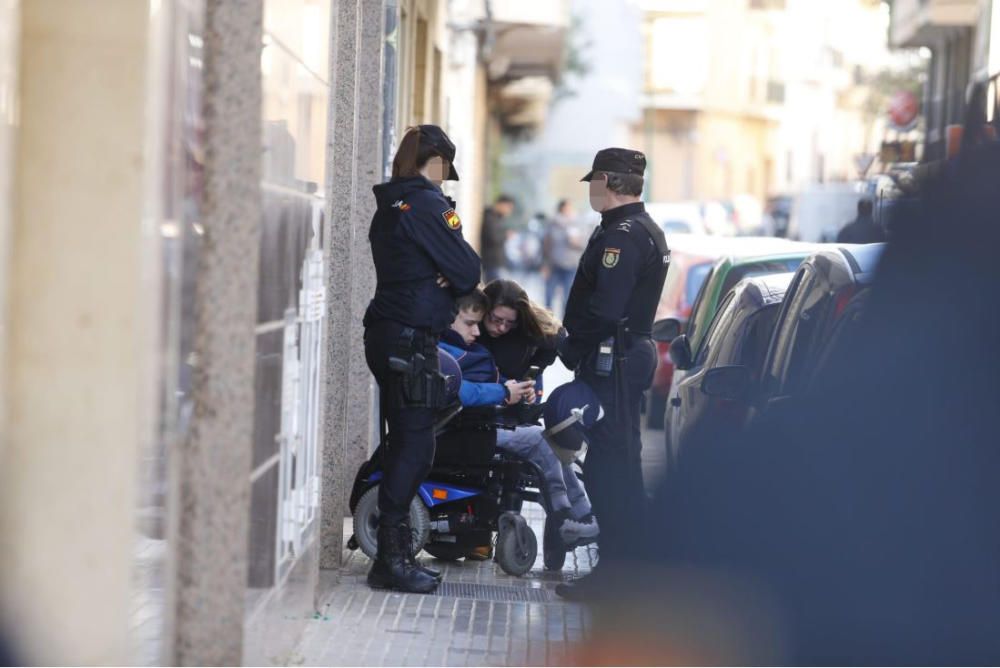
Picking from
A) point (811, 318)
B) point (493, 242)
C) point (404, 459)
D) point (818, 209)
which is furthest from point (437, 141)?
point (493, 242)

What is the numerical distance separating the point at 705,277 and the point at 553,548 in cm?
482

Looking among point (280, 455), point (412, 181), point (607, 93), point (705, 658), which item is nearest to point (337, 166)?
point (412, 181)

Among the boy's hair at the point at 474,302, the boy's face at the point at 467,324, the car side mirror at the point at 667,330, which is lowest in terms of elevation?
the car side mirror at the point at 667,330

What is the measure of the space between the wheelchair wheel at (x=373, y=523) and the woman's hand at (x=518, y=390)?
621 mm

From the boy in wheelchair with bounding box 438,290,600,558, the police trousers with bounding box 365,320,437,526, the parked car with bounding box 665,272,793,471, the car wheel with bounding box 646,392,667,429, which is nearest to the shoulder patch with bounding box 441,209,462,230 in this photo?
the police trousers with bounding box 365,320,437,526

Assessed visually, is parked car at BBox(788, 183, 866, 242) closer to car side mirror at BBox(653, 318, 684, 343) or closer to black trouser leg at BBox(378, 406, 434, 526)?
car side mirror at BBox(653, 318, 684, 343)

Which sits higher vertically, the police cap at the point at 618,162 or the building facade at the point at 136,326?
the police cap at the point at 618,162

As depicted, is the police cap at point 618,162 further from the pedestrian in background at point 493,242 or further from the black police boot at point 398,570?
the pedestrian in background at point 493,242

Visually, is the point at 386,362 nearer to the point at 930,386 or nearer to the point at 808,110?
the point at 930,386

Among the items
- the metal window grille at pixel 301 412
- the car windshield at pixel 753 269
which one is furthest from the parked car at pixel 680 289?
the metal window grille at pixel 301 412

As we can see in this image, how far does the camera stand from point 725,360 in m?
8.52

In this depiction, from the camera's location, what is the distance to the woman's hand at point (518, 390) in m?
7.83

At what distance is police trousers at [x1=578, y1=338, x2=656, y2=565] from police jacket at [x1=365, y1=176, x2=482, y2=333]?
2.63ft

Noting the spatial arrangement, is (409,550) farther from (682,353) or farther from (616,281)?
(682,353)
